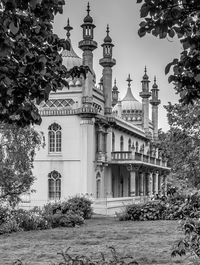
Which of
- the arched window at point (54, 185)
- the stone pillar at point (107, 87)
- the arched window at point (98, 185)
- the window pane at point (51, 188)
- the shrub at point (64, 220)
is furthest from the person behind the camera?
the stone pillar at point (107, 87)

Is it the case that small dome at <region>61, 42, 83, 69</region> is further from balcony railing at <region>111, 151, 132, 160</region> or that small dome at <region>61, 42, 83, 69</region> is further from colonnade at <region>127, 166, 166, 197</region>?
colonnade at <region>127, 166, 166, 197</region>

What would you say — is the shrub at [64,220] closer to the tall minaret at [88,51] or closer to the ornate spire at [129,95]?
the tall minaret at [88,51]

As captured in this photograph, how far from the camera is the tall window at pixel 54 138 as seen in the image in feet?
122

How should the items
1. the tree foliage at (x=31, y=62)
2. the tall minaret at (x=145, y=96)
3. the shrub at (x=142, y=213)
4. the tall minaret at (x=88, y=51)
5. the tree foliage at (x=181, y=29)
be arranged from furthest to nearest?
the tall minaret at (x=145, y=96) → the tall minaret at (x=88, y=51) → the shrub at (x=142, y=213) → the tree foliage at (x=31, y=62) → the tree foliage at (x=181, y=29)

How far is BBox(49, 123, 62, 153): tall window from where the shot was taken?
3728 centimetres

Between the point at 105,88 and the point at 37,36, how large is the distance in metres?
34.9

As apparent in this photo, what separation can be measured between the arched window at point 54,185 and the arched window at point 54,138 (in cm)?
164

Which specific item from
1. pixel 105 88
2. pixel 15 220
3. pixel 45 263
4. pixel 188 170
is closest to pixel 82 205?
pixel 188 170

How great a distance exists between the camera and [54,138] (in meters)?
37.3

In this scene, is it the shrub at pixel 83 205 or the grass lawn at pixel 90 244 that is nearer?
the grass lawn at pixel 90 244

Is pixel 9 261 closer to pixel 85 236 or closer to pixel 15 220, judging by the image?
pixel 85 236

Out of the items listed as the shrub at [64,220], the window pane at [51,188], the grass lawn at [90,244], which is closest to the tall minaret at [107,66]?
the window pane at [51,188]

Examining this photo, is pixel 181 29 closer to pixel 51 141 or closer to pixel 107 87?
pixel 51 141

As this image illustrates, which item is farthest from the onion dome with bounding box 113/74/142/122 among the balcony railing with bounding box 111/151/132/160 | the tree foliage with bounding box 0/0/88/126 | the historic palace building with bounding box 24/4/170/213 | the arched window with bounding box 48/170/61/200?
the tree foliage with bounding box 0/0/88/126
